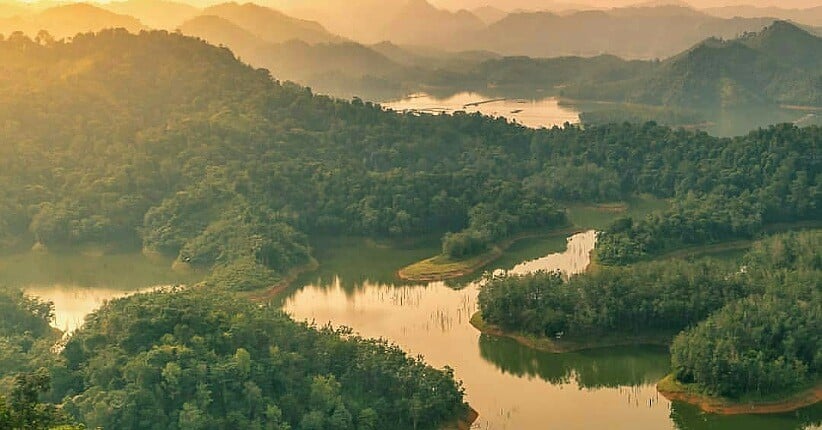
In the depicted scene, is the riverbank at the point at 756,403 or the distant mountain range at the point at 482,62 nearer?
the riverbank at the point at 756,403

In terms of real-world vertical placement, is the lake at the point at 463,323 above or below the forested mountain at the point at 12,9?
below

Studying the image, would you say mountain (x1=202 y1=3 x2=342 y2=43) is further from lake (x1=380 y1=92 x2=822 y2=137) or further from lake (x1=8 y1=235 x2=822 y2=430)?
lake (x1=8 y1=235 x2=822 y2=430)

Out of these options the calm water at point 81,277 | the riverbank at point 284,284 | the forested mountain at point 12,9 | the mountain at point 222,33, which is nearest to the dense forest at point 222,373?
the riverbank at point 284,284

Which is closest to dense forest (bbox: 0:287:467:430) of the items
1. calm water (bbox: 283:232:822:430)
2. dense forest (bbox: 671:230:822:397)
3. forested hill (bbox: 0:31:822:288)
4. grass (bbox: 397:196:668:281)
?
calm water (bbox: 283:232:822:430)

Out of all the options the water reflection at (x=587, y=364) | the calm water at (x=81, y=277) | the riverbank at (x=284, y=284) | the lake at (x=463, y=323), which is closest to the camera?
the lake at (x=463, y=323)

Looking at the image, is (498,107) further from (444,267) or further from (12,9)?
(444,267)

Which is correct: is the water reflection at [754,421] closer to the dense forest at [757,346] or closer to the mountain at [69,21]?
the dense forest at [757,346]

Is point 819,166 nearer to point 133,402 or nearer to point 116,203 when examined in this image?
point 116,203
